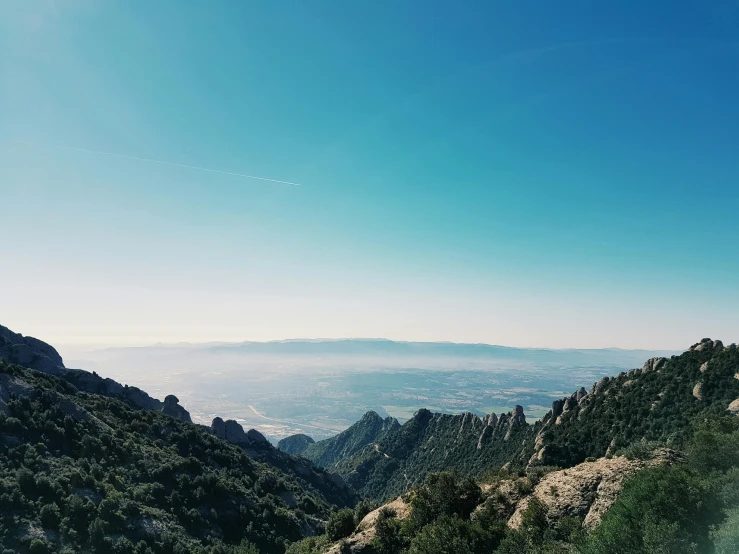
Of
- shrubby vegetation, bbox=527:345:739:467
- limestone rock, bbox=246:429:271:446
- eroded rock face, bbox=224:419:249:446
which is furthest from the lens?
limestone rock, bbox=246:429:271:446

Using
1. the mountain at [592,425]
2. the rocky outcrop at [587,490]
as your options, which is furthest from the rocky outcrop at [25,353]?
the rocky outcrop at [587,490]

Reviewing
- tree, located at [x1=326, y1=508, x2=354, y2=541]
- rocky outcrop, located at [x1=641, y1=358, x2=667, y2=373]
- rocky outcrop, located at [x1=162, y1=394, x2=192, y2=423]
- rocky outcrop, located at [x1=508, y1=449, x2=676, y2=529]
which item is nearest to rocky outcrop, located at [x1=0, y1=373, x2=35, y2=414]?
rocky outcrop, located at [x1=162, y1=394, x2=192, y2=423]

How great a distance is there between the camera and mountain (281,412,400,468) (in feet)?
481

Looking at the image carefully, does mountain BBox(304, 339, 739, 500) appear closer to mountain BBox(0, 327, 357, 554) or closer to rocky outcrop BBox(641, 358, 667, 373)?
rocky outcrop BBox(641, 358, 667, 373)

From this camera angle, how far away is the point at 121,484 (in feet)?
157

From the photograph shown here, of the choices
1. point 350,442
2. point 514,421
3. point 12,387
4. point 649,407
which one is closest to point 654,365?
point 649,407

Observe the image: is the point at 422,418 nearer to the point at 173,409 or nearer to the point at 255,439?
the point at 255,439

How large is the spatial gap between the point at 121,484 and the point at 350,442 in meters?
116

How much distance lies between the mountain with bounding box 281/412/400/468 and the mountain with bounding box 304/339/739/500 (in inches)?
1436

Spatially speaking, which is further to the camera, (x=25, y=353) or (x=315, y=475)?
(x=315, y=475)

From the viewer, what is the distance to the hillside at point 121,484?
126 ft

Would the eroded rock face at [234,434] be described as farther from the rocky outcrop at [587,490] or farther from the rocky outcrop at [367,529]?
the rocky outcrop at [587,490]

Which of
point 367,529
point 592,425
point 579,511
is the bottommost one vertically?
point 367,529

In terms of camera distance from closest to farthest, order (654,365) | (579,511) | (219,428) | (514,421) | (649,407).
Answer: (579,511) < (649,407) < (654,365) < (514,421) < (219,428)
